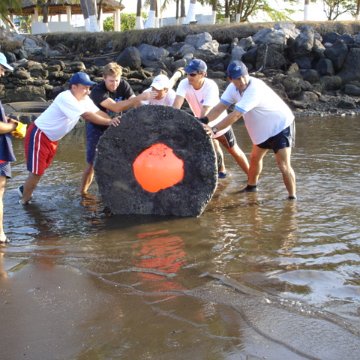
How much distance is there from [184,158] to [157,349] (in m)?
2.93

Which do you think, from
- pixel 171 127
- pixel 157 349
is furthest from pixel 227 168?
pixel 157 349

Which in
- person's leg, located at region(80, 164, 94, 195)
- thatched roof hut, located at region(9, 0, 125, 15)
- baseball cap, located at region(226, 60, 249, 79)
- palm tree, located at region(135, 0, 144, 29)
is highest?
thatched roof hut, located at region(9, 0, 125, 15)

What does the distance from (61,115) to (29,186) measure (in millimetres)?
921

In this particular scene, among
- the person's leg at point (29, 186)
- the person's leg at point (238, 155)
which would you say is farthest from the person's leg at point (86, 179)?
the person's leg at point (238, 155)

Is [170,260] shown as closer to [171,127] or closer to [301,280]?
[301,280]

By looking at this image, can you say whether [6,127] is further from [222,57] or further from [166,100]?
[222,57]

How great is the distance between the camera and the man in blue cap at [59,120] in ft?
18.7

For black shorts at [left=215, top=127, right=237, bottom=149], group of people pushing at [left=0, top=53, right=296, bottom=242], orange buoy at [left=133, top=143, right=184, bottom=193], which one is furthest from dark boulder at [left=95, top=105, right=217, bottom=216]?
black shorts at [left=215, top=127, right=237, bottom=149]

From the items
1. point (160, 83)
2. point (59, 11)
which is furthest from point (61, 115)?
point (59, 11)

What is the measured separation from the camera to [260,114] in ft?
19.6

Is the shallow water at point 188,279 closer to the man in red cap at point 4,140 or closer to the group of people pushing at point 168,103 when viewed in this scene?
the group of people pushing at point 168,103

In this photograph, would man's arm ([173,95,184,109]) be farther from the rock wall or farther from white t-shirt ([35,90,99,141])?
the rock wall

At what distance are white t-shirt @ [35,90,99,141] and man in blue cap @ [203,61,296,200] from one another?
1319mm

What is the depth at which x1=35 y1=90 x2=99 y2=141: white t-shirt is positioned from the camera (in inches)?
225
